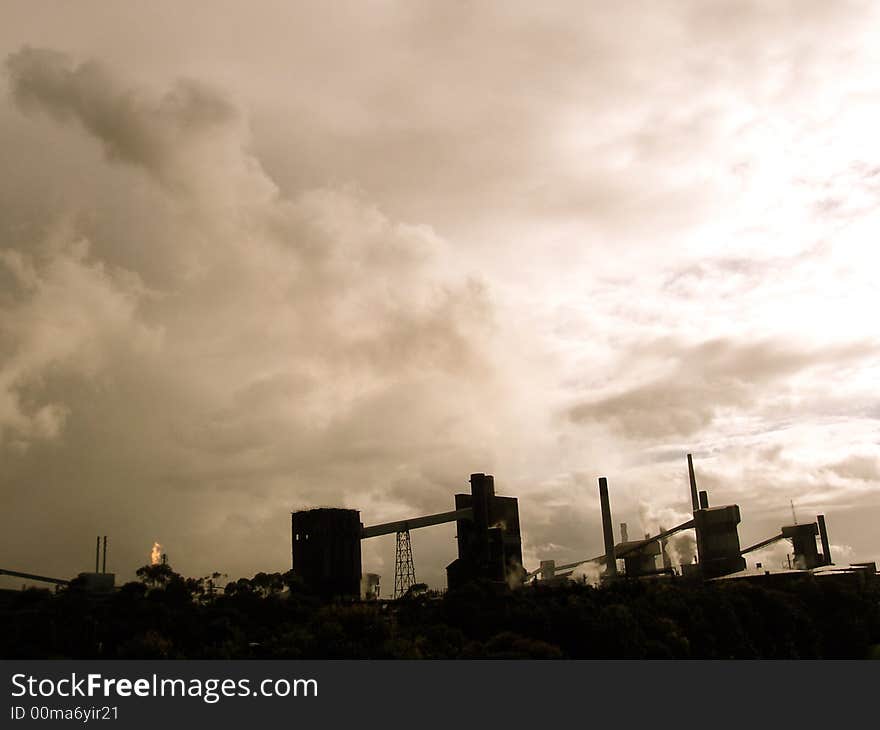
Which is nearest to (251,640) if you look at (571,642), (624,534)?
(571,642)

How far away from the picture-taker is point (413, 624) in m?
67.2

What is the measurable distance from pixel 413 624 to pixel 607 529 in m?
84.8

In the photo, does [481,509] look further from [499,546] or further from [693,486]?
[693,486]

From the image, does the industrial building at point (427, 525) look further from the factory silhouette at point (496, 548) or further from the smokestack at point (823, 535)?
the smokestack at point (823, 535)

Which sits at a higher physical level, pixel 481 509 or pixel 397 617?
pixel 481 509

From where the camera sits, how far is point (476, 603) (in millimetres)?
68750

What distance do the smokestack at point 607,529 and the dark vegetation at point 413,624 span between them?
193ft

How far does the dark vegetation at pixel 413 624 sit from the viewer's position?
54906mm

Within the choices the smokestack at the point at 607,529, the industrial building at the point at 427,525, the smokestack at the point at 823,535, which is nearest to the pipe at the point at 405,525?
the industrial building at the point at 427,525

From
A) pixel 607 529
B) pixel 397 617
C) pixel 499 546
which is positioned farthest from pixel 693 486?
pixel 397 617

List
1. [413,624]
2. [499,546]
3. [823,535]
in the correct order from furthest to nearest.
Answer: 1. [823,535]
2. [499,546]
3. [413,624]

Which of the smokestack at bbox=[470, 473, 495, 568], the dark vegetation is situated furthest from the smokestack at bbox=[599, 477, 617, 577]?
the dark vegetation

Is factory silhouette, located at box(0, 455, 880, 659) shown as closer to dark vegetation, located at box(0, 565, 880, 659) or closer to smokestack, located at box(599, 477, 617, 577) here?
dark vegetation, located at box(0, 565, 880, 659)
